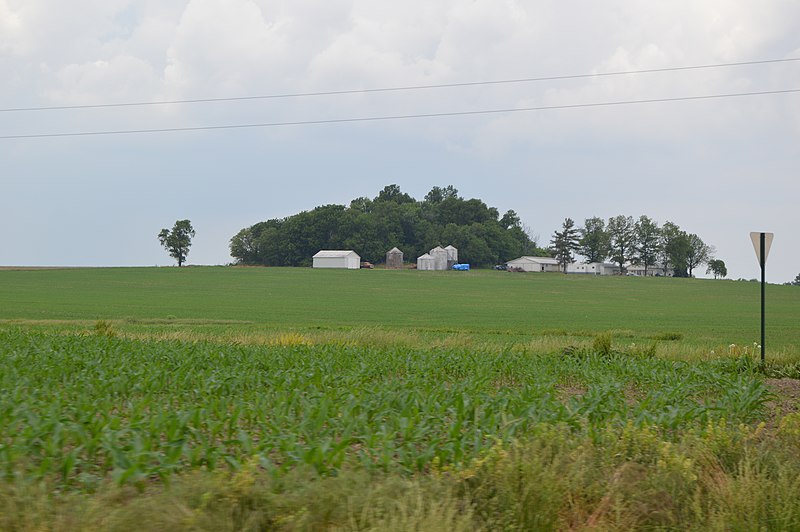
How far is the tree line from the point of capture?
6590 inches

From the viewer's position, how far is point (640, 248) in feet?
569

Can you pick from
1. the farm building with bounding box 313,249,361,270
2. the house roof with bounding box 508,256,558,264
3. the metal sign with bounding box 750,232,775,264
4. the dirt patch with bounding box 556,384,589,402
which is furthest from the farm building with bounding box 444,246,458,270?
the dirt patch with bounding box 556,384,589,402

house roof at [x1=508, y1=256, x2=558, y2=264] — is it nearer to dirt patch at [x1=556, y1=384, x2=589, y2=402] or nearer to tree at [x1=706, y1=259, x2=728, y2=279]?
tree at [x1=706, y1=259, x2=728, y2=279]

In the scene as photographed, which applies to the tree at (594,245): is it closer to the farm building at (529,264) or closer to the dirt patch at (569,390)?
the farm building at (529,264)

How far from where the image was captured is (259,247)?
148000 millimetres

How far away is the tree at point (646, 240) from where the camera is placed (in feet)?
563

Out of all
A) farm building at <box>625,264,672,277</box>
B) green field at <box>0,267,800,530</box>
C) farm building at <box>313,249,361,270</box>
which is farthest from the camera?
farm building at <box>625,264,672,277</box>

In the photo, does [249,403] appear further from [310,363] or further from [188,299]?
[188,299]

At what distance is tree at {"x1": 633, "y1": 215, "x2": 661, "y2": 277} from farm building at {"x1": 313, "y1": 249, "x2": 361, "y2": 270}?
71895mm

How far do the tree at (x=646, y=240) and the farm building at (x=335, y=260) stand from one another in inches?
2831

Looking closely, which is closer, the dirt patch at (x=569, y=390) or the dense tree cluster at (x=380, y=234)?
the dirt patch at (x=569, y=390)

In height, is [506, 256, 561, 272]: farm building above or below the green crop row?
above

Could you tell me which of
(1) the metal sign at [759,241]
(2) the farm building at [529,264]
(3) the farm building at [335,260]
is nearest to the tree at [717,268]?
(2) the farm building at [529,264]

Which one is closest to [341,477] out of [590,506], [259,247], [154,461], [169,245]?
[154,461]
